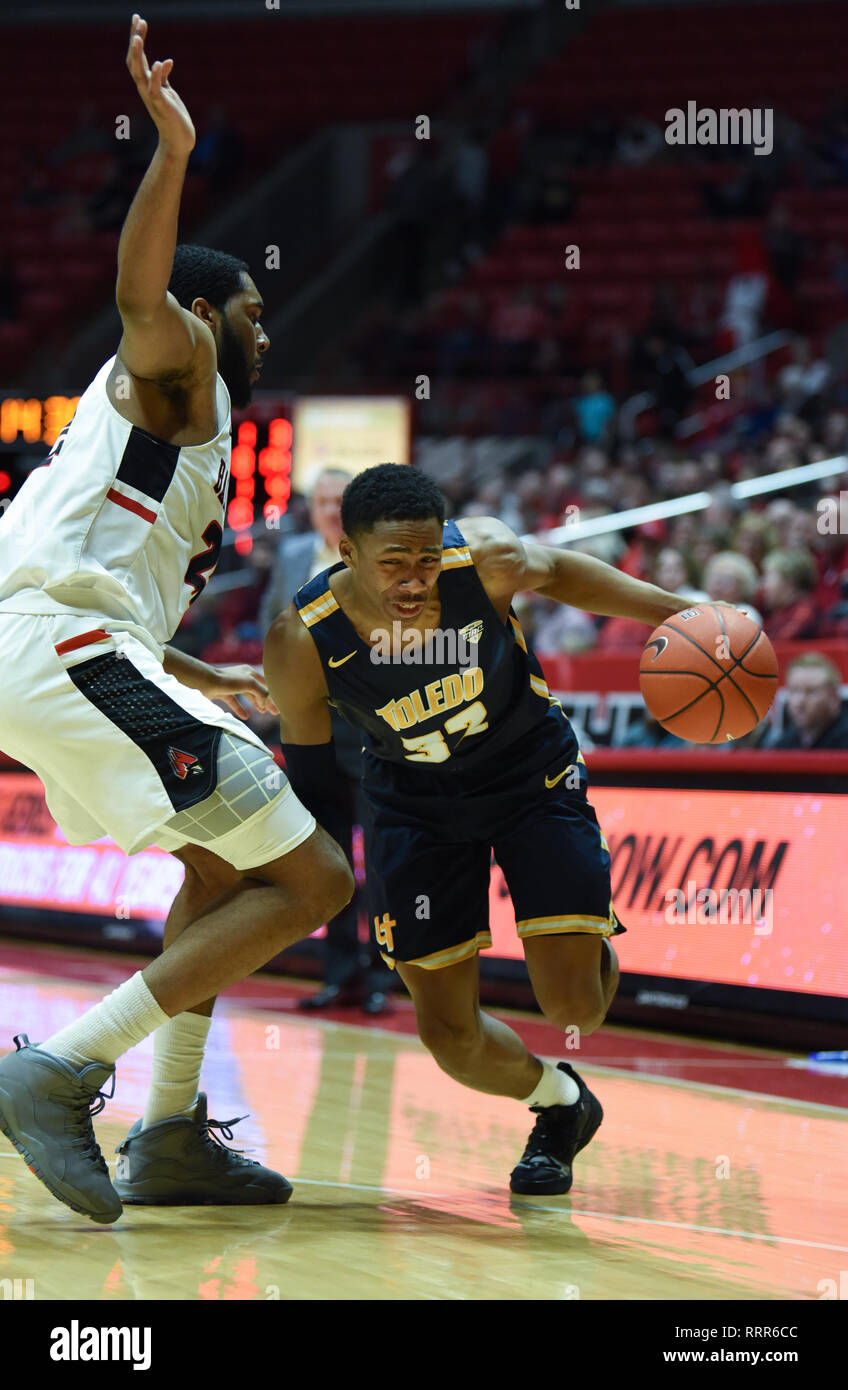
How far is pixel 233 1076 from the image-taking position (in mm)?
5125

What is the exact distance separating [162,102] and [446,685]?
1380 mm

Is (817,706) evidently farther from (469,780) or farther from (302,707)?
(302,707)

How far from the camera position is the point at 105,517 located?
3.16m

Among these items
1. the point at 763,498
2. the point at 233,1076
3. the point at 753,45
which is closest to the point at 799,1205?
the point at 233,1076

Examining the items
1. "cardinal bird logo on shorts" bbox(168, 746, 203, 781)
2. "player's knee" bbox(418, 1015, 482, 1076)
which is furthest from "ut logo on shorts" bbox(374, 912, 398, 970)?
"cardinal bird logo on shorts" bbox(168, 746, 203, 781)

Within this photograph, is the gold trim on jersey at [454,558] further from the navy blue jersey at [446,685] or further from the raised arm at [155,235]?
the raised arm at [155,235]

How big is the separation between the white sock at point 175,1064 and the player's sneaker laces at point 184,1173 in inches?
1.0

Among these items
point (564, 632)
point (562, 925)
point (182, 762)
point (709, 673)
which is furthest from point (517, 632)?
point (564, 632)

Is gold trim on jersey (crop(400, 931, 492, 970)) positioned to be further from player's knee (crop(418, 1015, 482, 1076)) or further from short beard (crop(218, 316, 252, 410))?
short beard (crop(218, 316, 252, 410))

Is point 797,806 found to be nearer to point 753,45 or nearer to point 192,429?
point 192,429

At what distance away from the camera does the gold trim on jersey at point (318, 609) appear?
360 cm

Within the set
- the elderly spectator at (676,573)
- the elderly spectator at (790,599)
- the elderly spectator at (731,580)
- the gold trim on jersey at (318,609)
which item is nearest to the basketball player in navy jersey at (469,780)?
the gold trim on jersey at (318,609)

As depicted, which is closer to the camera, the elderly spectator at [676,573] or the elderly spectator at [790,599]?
the elderly spectator at [790,599]

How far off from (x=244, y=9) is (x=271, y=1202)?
20728mm
